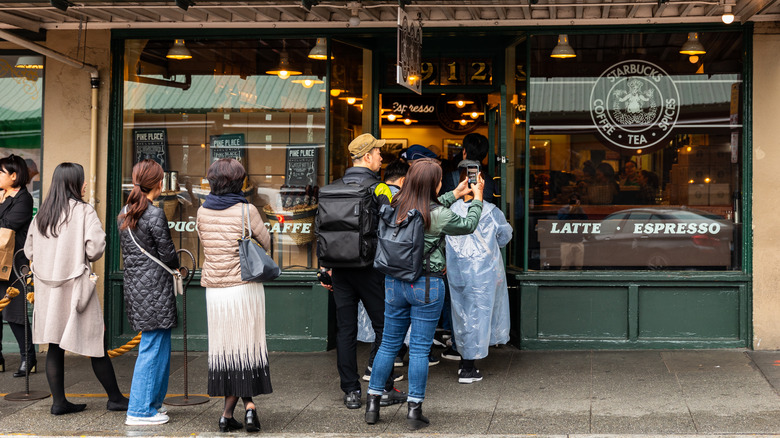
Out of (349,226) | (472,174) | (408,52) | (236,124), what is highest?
(408,52)

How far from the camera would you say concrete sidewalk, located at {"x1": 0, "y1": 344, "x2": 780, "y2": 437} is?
18.5 ft

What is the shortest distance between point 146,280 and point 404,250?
1770 millimetres

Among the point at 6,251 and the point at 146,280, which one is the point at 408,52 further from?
the point at 6,251

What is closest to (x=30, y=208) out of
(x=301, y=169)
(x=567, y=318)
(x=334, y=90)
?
(x=301, y=169)

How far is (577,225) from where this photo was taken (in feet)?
26.5

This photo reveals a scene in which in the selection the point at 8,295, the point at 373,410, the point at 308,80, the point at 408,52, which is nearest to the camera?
the point at 373,410

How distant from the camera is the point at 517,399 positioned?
6340mm

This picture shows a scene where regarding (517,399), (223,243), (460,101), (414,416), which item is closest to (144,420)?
(223,243)

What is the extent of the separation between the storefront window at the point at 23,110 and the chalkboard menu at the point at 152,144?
3.17ft

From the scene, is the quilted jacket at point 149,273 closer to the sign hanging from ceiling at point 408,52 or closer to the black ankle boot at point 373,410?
the black ankle boot at point 373,410

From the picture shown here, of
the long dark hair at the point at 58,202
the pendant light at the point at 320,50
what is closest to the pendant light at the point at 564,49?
the pendant light at the point at 320,50

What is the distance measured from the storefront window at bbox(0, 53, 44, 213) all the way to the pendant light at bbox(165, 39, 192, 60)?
4.23 ft

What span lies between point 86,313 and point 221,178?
154cm

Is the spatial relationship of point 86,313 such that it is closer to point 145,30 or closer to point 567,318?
point 145,30
